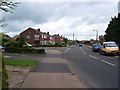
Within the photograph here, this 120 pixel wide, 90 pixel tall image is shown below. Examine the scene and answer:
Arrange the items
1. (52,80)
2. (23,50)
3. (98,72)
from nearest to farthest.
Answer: (52,80) → (98,72) → (23,50)

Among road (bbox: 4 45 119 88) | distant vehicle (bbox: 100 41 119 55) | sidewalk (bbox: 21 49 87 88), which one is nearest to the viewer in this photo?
sidewalk (bbox: 21 49 87 88)

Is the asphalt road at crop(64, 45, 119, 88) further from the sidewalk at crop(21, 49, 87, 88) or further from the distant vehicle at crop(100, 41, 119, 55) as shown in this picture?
the distant vehicle at crop(100, 41, 119, 55)

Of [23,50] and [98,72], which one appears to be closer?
[98,72]

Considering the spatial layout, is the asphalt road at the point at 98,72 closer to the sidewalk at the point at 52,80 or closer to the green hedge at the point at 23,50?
the sidewalk at the point at 52,80

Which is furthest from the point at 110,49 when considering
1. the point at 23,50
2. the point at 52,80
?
the point at 52,80

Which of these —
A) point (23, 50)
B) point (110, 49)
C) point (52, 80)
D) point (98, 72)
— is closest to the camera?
point (52, 80)

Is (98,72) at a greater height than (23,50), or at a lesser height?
lesser

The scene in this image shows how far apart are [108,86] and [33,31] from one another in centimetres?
11899

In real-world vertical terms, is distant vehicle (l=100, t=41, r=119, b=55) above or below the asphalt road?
above

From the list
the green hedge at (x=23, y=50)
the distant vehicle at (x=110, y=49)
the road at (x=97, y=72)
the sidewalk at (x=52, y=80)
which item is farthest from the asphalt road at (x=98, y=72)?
the green hedge at (x=23, y=50)

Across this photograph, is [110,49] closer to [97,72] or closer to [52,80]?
[97,72]

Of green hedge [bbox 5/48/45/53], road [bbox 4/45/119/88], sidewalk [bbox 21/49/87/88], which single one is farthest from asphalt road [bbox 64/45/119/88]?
green hedge [bbox 5/48/45/53]

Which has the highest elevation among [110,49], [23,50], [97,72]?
[110,49]

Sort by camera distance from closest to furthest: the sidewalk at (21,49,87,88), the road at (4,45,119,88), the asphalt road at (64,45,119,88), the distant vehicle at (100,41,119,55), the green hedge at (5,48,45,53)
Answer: the sidewalk at (21,49,87,88) → the asphalt road at (64,45,119,88) → the road at (4,45,119,88) → the distant vehicle at (100,41,119,55) → the green hedge at (5,48,45,53)
